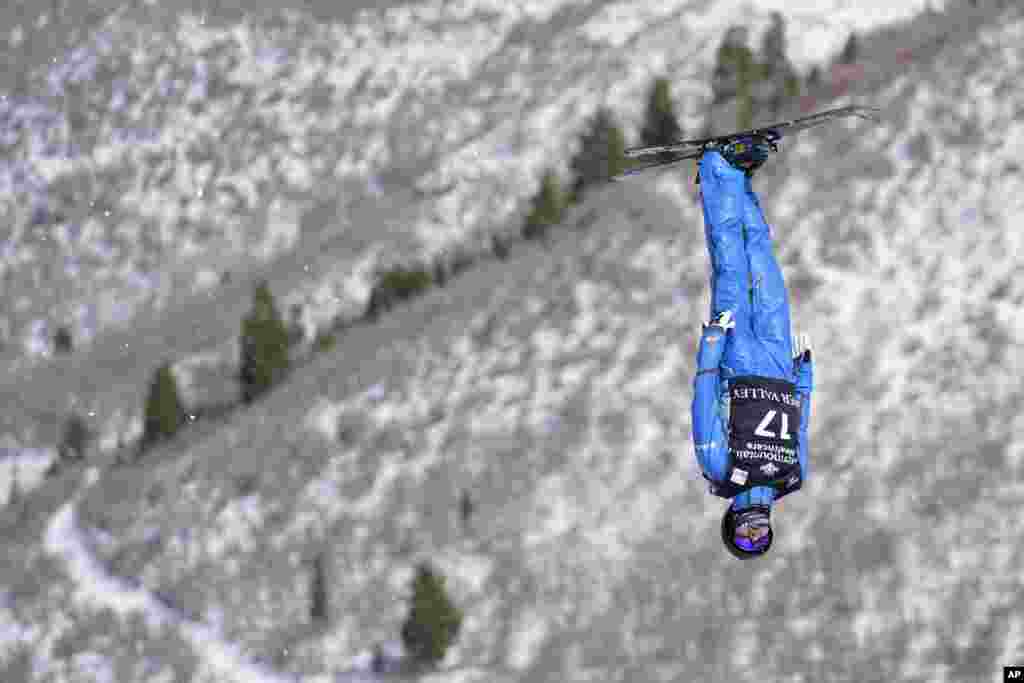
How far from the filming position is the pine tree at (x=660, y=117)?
85875 millimetres

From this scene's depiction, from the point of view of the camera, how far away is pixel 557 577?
169 ft

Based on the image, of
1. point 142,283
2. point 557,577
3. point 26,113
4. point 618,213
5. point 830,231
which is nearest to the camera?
point 557,577

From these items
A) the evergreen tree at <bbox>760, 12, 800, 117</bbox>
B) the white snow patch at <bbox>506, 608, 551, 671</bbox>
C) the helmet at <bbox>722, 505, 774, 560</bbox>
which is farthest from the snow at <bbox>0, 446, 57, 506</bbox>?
the helmet at <bbox>722, 505, 774, 560</bbox>

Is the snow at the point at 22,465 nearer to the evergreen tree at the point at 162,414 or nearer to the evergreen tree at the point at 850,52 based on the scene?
the evergreen tree at the point at 162,414

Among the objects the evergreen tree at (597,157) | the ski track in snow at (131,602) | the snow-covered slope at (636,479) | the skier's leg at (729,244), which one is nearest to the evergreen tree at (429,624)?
the snow-covered slope at (636,479)

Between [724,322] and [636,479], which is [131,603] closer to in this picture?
[636,479]

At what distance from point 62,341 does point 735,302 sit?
307 feet

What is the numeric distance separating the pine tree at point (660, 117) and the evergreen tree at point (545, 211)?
9.90 meters

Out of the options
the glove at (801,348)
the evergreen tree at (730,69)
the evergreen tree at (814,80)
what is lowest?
the glove at (801,348)

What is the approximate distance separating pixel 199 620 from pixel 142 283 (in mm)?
49488

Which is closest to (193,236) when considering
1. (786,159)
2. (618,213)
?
(618,213)

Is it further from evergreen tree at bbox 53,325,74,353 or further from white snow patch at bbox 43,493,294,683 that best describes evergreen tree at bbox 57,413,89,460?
evergreen tree at bbox 53,325,74,353

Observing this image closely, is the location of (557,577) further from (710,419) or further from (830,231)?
(710,419)

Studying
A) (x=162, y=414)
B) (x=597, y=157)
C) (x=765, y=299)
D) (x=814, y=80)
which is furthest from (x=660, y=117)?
(x=765, y=299)
